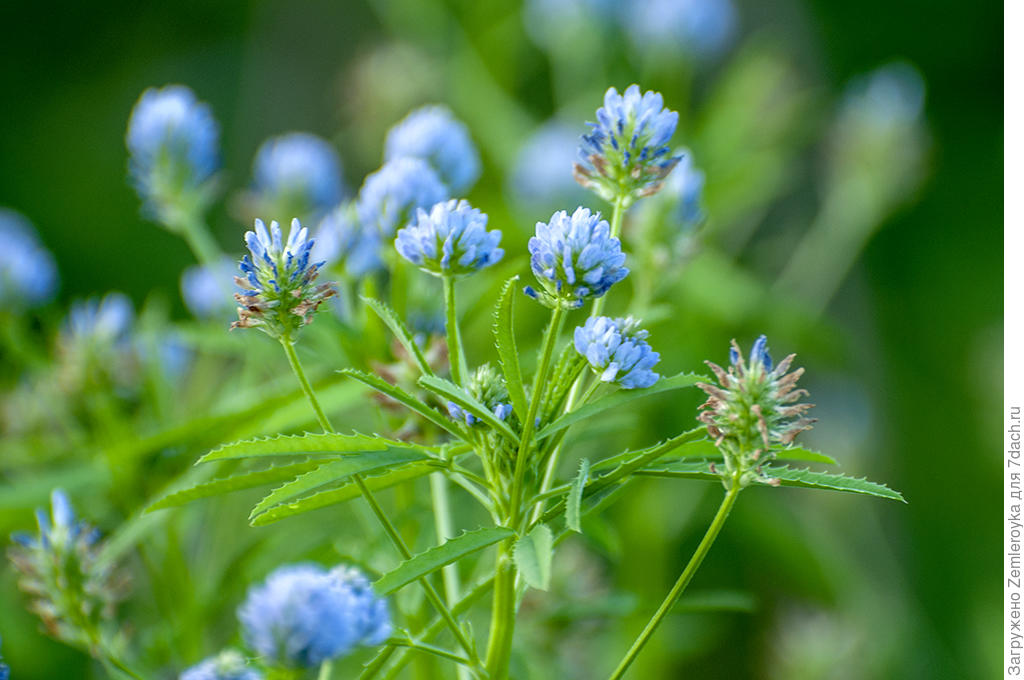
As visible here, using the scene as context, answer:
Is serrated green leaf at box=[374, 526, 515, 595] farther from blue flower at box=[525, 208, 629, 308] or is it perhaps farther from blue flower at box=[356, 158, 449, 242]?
blue flower at box=[356, 158, 449, 242]

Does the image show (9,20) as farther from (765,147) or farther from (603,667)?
(603,667)

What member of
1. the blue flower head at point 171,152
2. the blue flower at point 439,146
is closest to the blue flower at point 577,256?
the blue flower at point 439,146

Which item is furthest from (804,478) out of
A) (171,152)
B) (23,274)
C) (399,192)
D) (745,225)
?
(745,225)

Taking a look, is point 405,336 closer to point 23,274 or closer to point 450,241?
point 450,241

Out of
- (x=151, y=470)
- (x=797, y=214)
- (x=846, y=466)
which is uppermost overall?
(x=797, y=214)

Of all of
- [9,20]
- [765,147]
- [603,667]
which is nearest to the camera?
[603,667]

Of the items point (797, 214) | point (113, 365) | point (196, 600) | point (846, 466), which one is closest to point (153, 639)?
point (196, 600)

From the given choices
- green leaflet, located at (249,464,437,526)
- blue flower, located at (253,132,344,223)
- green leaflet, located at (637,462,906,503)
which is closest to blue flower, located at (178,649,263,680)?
green leaflet, located at (249,464,437,526)
